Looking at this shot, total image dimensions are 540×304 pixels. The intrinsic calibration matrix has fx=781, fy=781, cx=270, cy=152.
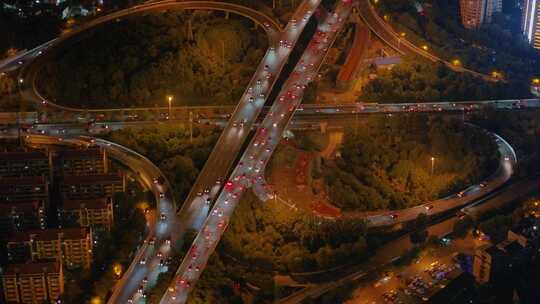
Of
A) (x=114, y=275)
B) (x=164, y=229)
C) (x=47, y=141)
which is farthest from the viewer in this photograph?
(x=47, y=141)

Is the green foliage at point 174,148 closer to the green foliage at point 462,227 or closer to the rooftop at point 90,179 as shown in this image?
the rooftop at point 90,179

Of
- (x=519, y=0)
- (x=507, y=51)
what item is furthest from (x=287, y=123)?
(x=519, y=0)

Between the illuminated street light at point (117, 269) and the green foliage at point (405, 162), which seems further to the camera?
the green foliage at point (405, 162)

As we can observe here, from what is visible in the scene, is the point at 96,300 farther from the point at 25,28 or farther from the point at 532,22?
the point at 532,22

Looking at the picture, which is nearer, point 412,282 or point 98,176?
point 412,282

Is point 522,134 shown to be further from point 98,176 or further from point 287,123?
point 98,176

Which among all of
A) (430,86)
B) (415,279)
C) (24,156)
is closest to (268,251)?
(415,279)

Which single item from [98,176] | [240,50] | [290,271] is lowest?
[290,271]

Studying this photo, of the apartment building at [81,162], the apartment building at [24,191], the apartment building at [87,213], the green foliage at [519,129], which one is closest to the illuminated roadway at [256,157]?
the apartment building at [87,213]
